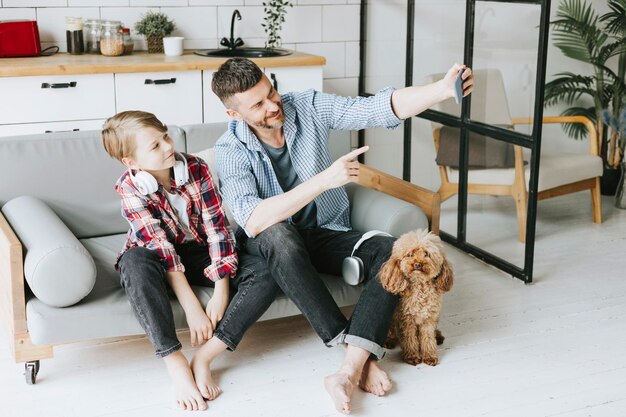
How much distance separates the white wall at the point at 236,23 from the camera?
4.09 metres

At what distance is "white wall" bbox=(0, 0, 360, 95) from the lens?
13.4 ft

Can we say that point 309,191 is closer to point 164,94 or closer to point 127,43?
point 164,94

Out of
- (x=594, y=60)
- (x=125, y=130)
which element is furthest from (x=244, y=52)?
(x=594, y=60)

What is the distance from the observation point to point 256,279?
2.62 metres

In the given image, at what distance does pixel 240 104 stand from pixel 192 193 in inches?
12.6

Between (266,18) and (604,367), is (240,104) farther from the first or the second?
(266,18)

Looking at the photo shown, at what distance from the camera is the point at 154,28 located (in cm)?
415

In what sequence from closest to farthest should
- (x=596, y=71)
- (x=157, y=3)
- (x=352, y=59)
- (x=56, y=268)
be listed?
(x=56, y=268), (x=157, y=3), (x=352, y=59), (x=596, y=71)

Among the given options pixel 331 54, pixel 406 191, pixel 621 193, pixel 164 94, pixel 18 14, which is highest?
pixel 18 14

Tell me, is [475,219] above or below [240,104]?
below

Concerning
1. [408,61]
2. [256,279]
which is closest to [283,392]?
[256,279]

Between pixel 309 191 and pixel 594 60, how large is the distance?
9.36 feet

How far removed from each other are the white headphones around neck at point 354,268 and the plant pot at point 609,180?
2.61 m

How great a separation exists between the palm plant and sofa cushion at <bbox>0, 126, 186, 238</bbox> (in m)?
2.77
